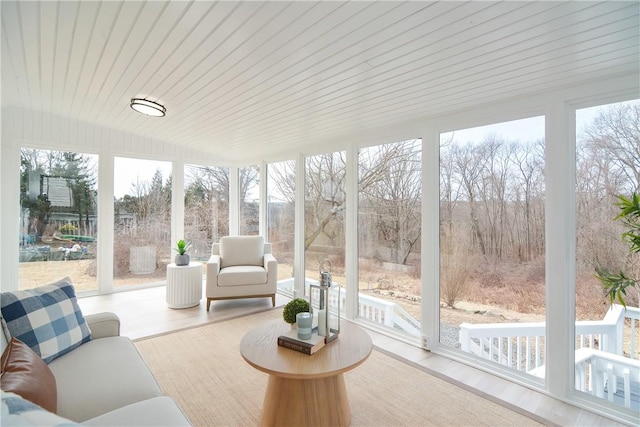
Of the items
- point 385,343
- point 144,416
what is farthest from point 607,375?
point 144,416

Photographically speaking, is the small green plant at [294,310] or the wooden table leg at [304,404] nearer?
the wooden table leg at [304,404]

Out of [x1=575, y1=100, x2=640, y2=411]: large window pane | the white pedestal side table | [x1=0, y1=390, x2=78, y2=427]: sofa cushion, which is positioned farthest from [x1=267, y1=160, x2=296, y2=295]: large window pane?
[x1=0, y1=390, x2=78, y2=427]: sofa cushion

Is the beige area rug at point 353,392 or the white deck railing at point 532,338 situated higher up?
the white deck railing at point 532,338

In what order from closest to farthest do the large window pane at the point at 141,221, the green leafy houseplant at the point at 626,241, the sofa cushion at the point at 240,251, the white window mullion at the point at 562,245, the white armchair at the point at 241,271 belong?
the green leafy houseplant at the point at 626,241 < the white window mullion at the point at 562,245 < the white armchair at the point at 241,271 < the sofa cushion at the point at 240,251 < the large window pane at the point at 141,221

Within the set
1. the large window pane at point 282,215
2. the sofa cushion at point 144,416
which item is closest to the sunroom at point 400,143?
the large window pane at point 282,215

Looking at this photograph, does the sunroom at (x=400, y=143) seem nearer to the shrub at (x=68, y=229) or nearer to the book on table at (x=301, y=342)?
the shrub at (x=68, y=229)

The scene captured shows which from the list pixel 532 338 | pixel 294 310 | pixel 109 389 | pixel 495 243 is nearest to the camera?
pixel 109 389

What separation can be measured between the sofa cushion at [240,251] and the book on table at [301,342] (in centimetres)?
252

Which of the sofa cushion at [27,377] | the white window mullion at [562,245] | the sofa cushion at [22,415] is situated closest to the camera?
the sofa cushion at [22,415]

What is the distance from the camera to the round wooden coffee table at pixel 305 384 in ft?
5.13

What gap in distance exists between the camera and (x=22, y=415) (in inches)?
27.4

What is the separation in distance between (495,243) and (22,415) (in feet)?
9.24

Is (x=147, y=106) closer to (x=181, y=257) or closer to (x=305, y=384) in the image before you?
(x=181, y=257)

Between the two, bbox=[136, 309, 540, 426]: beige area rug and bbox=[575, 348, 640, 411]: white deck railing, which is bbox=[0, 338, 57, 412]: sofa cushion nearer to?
bbox=[136, 309, 540, 426]: beige area rug
